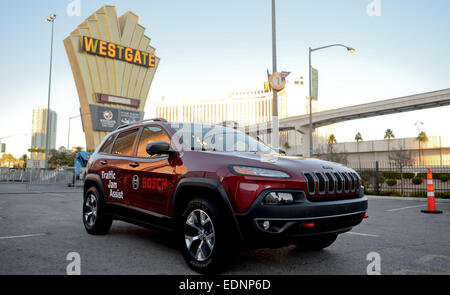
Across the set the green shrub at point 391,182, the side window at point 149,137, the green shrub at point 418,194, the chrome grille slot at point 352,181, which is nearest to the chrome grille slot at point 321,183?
the chrome grille slot at point 352,181

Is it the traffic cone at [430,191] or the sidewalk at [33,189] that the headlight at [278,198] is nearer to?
the traffic cone at [430,191]

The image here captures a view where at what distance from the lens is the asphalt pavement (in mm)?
3816

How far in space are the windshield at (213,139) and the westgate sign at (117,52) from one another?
164 ft

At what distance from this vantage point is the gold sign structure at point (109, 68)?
49438 millimetres

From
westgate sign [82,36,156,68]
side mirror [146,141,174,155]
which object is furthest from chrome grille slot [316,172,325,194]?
westgate sign [82,36,156,68]

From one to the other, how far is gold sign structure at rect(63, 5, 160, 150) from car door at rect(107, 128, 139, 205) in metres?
46.1

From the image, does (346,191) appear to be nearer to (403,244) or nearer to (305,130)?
(403,244)

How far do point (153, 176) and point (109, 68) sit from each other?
51.9 metres

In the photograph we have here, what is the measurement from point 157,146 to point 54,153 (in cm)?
5757

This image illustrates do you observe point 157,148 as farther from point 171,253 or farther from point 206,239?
point 171,253

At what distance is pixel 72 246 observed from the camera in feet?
16.1

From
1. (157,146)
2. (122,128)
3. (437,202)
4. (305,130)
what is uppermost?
(305,130)

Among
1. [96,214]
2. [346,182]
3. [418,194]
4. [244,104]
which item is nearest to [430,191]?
[346,182]
